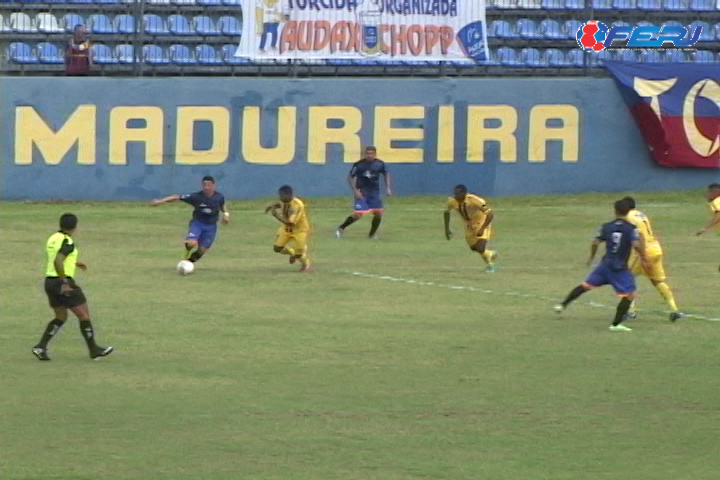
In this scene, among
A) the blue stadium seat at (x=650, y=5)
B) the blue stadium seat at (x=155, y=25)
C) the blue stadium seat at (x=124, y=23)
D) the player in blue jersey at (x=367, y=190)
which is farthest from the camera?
the blue stadium seat at (x=650, y=5)

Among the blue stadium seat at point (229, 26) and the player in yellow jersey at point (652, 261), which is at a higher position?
the blue stadium seat at point (229, 26)

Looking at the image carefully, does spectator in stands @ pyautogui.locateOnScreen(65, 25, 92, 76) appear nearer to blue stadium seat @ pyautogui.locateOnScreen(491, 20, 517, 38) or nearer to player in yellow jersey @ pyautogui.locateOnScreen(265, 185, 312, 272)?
blue stadium seat @ pyautogui.locateOnScreen(491, 20, 517, 38)

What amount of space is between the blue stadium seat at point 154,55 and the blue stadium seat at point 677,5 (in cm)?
1238

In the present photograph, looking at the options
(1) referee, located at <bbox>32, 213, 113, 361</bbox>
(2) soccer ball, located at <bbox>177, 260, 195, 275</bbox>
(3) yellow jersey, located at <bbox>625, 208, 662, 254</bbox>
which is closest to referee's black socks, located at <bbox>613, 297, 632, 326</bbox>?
(3) yellow jersey, located at <bbox>625, 208, 662, 254</bbox>

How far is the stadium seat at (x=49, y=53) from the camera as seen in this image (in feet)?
121

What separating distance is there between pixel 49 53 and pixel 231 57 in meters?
4.08

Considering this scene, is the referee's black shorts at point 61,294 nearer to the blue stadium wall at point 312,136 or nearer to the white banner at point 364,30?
the blue stadium wall at point 312,136

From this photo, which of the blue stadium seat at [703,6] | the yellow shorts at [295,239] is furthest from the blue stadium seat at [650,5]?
the yellow shorts at [295,239]

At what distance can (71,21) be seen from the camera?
37500 millimetres

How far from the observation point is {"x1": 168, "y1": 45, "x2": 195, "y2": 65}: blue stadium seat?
37281 mm

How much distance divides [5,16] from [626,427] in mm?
26041

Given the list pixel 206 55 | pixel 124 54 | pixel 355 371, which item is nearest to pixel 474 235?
pixel 355 371

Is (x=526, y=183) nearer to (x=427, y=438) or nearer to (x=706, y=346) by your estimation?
(x=706, y=346)

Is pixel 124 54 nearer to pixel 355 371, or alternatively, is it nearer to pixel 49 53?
pixel 49 53
